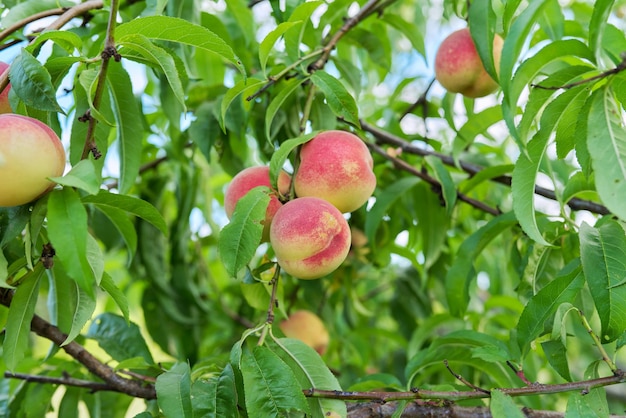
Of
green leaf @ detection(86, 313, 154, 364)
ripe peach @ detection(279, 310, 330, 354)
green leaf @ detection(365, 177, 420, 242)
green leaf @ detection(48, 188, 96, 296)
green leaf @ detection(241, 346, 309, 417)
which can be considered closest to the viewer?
green leaf @ detection(48, 188, 96, 296)

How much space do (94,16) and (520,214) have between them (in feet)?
2.77

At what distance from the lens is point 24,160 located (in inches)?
28.3

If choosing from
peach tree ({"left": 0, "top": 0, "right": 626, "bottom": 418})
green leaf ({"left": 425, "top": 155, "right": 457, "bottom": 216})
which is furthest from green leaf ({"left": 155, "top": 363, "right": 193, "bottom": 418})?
green leaf ({"left": 425, "top": 155, "right": 457, "bottom": 216})

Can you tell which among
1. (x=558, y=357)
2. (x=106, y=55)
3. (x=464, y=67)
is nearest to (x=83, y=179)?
(x=106, y=55)

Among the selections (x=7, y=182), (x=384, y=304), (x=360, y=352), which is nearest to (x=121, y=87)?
(x=7, y=182)

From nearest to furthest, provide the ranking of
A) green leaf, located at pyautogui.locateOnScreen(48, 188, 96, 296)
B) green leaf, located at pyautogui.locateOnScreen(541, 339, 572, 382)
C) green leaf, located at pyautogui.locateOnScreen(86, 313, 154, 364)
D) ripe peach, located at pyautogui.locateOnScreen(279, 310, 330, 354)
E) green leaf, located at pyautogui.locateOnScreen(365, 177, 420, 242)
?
1. green leaf, located at pyautogui.locateOnScreen(48, 188, 96, 296)
2. green leaf, located at pyautogui.locateOnScreen(541, 339, 572, 382)
3. green leaf, located at pyautogui.locateOnScreen(86, 313, 154, 364)
4. green leaf, located at pyautogui.locateOnScreen(365, 177, 420, 242)
5. ripe peach, located at pyautogui.locateOnScreen(279, 310, 330, 354)

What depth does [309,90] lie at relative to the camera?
111 cm

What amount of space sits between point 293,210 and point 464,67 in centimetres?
49

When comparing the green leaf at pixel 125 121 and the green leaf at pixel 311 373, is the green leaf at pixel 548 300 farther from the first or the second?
the green leaf at pixel 125 121

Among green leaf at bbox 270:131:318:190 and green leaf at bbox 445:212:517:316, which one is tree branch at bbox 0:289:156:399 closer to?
green leaf at bbox 270:131:318:190

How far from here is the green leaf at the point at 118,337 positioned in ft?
3.63

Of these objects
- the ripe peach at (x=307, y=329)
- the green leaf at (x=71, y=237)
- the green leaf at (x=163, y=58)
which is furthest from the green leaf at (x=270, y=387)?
the ripe peach at (x=307, y=329)

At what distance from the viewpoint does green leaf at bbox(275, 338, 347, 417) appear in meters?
0.82

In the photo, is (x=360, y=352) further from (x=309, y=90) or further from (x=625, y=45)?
(x=625, y=45)
